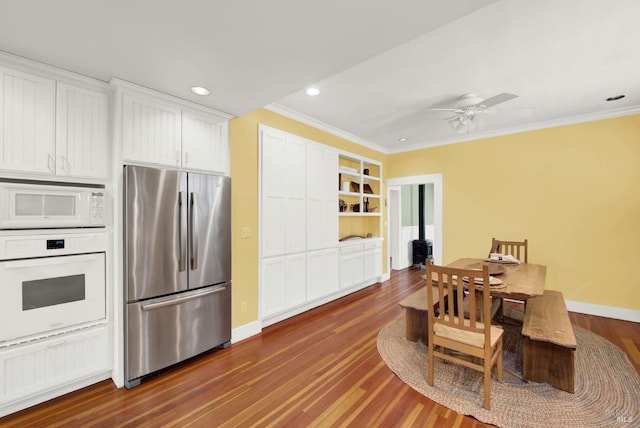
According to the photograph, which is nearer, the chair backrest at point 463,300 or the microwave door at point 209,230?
the chair backrest at point 463,300

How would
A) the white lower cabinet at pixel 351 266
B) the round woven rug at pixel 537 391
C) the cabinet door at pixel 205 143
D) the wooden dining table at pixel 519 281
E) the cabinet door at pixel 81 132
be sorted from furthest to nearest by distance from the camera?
the white lower cabinet at pixel 351 266
the cabinet door at pixel 205 143
the wooden dining table at pixel 519 281
the cabinet door at pixel 81 132
the round woven rug at pixel 537 391

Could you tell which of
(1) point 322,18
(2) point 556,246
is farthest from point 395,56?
(2) point 556,246

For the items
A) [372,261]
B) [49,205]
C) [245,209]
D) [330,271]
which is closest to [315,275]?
[330,271]

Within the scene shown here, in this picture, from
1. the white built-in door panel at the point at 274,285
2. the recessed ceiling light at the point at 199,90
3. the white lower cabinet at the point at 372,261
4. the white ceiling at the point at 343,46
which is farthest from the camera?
the white lower cabinet at the point at 372,261

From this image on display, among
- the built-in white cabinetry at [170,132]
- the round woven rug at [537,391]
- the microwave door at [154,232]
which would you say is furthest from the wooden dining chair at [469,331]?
the built-in white cabinetry at [170,132]

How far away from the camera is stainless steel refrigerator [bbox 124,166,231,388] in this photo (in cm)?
232

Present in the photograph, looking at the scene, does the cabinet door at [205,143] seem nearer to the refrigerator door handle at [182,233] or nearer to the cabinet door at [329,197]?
the refrigerator door handle at [182,233]

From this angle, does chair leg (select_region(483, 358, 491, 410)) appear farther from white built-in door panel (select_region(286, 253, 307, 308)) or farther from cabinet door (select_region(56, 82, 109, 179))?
cabinet door (select_region(56, 82, 109, 179))

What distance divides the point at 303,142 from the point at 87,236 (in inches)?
104

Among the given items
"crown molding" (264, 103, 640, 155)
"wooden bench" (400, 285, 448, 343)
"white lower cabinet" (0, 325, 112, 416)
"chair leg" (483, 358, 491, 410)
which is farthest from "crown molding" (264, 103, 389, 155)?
"chair leg" (483, 358, 491, 410)

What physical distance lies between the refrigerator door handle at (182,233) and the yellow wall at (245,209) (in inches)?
22.4

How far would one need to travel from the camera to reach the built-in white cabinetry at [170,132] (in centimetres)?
235

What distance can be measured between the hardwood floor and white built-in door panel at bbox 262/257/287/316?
360 mm

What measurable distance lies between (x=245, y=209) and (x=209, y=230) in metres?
0.54
